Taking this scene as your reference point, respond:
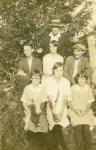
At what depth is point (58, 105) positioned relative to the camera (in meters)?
4.09

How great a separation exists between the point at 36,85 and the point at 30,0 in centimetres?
125

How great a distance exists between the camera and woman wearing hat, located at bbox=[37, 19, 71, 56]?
15.1 ft

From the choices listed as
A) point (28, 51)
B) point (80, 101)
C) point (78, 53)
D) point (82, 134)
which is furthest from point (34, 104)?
point (78, 53)

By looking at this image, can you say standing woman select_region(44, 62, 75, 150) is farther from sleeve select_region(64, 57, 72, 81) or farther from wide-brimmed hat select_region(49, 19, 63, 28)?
wide-brimmed hat select_region(49, 19, 63, 28)

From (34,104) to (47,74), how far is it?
0.42 meters

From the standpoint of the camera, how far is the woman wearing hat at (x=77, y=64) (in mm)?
4434

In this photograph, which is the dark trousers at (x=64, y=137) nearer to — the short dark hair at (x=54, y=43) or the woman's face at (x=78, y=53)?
the woman's face at (x=78, y=53)

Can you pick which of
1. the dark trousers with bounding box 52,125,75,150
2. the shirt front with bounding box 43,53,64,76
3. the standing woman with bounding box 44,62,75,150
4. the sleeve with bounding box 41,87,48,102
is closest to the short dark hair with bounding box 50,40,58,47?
the shirt front with bounding box 43,53,64,76

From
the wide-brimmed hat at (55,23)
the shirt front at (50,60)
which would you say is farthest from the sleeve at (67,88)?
the wide-brimmed hat at (55,23)

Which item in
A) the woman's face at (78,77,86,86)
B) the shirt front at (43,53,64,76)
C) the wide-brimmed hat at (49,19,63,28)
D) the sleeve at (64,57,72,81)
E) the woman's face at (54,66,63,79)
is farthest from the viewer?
the wide-brimmed hat at (49,19,63,28)

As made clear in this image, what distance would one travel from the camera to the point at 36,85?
412 cm

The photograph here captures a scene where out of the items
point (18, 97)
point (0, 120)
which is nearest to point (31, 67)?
point (18, 97)

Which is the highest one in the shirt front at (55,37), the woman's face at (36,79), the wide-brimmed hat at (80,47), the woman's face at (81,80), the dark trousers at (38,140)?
the shirt front at (55,37)

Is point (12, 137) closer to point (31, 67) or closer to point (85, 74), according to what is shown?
point (31, 67)
